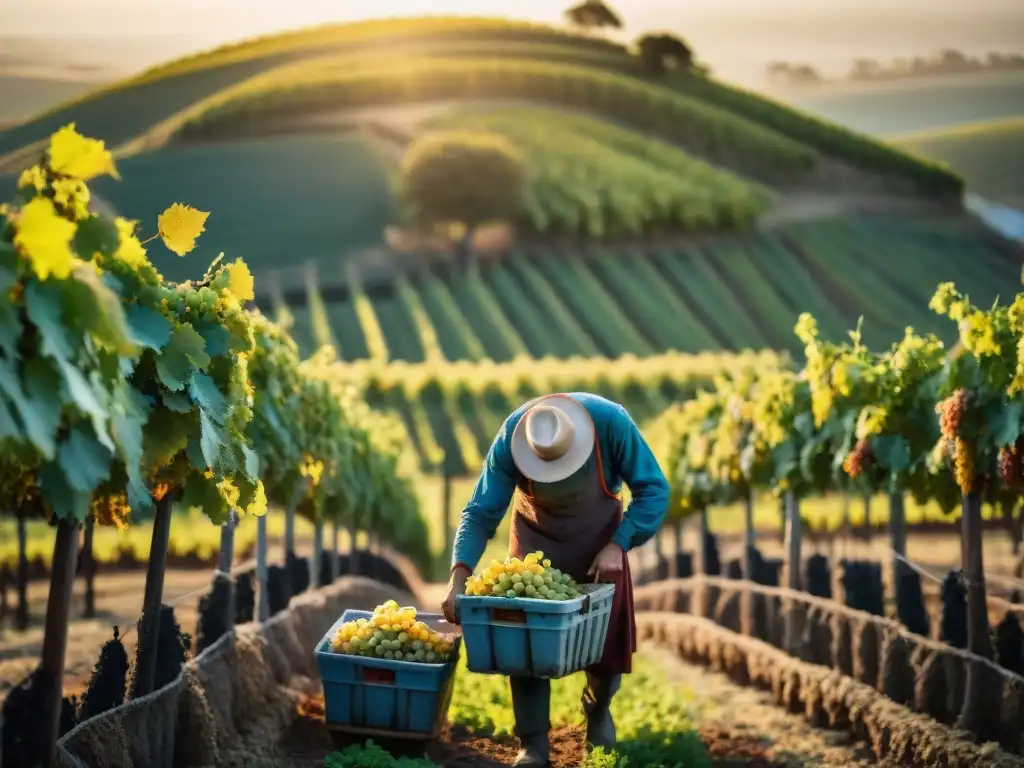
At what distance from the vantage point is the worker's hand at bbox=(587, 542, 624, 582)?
20.7 feet

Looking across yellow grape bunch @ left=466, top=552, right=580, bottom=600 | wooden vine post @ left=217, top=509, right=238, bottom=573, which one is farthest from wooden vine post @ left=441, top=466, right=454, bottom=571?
yellow grape bunch @ left=466, top=552, right=580, bottom=600

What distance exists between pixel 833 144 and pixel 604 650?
6448cm

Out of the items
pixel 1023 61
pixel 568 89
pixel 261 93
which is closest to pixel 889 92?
pixel 1023 61

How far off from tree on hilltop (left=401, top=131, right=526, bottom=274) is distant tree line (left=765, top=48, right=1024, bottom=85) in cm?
1345

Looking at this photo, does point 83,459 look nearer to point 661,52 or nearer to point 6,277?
point 6,277

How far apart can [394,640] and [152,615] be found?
1.06 m

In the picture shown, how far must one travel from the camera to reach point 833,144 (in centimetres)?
6831

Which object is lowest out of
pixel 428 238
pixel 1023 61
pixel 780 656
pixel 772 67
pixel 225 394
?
pixel 780 656

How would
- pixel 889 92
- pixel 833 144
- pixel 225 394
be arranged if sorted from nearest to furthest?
pixel 225 394 → pixel 889 92 → pixel 833 144

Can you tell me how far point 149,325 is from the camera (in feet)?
16.1

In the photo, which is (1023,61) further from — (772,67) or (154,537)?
(154,537)

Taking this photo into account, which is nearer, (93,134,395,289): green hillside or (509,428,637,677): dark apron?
(509,428,637,677): dark apron

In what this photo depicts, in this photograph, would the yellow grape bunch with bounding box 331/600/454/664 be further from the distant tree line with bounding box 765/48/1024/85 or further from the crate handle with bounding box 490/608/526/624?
the distant tree line with bounding box 765/48/1024/85

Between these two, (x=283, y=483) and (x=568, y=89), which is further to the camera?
(x=568, y=89)
